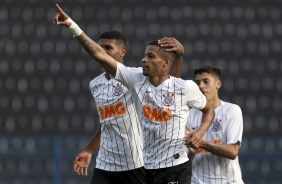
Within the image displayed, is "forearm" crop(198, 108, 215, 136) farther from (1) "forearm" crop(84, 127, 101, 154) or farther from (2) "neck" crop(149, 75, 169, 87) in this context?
(1) "forearm" crop(84, 127, 101, 154)

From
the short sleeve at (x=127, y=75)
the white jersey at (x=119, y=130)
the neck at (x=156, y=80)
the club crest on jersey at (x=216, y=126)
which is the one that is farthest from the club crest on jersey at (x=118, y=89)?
the club crest on jersey at (x=216, y=126)

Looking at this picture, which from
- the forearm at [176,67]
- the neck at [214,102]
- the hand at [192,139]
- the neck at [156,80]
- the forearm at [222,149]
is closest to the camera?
the hand at [192,139]

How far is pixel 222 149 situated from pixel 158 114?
1.09 metres

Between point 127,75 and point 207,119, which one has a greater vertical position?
point 127,75

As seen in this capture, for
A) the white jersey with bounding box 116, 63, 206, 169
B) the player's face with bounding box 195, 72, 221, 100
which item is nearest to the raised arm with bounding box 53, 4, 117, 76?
the white jersey with bounding box 116, 63, 206, 169

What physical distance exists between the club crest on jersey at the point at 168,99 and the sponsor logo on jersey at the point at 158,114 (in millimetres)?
56

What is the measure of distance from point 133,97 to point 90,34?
26.3 feet

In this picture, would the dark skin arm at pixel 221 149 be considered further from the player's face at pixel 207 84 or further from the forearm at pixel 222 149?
the player's face at pixel 207 84

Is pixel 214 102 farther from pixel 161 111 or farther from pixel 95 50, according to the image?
pixel 95 50

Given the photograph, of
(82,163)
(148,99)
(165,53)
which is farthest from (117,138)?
(165,53)

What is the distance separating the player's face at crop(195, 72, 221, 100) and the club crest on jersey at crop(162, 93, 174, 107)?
1.44 m

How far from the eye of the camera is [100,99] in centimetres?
750

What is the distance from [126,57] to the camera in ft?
48.6

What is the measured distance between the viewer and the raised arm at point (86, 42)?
6.18 metres
